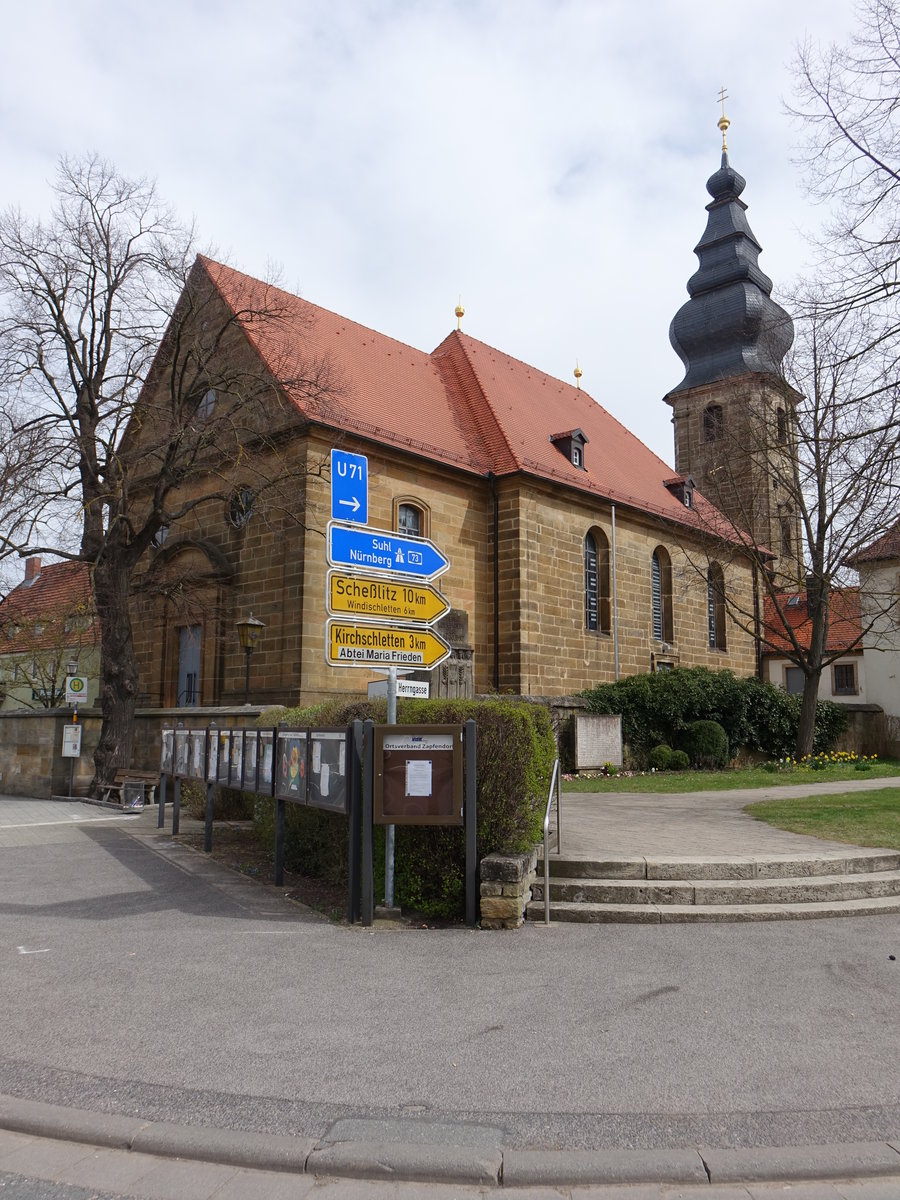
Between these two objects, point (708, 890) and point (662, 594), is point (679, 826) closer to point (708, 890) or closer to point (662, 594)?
point (708, 890)

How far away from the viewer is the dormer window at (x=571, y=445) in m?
26.8

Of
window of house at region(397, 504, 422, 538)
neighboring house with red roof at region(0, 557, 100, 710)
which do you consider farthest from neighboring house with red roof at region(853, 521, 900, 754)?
neighboring house with red roof at region(0, 557, 100, 710)

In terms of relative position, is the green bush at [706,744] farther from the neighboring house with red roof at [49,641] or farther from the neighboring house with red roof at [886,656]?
the neighboring house with red roof at [49,641]

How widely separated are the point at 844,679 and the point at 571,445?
15.6m

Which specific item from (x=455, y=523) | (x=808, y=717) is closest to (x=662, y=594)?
(x=808, y=717)

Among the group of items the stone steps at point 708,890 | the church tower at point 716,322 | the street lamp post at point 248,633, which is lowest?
the stone steps at point 708,890

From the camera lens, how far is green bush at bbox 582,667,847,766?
22.2 m

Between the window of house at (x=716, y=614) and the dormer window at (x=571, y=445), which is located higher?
the dormer window at (x=571, y=445)

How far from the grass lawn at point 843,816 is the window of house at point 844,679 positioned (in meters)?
21.4

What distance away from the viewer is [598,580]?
88.1 feet

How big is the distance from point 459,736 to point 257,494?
502 inches

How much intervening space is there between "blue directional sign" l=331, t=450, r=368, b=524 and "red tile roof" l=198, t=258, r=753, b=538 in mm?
11547

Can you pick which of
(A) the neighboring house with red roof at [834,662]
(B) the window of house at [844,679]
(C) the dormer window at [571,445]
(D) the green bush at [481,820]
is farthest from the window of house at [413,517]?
(B) the window of house at [844,679]

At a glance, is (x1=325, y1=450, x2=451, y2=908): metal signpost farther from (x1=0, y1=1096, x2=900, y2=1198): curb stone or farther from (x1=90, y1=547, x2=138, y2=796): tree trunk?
(x1=90, y1=547, x2=138, y2=796): tree trunk
